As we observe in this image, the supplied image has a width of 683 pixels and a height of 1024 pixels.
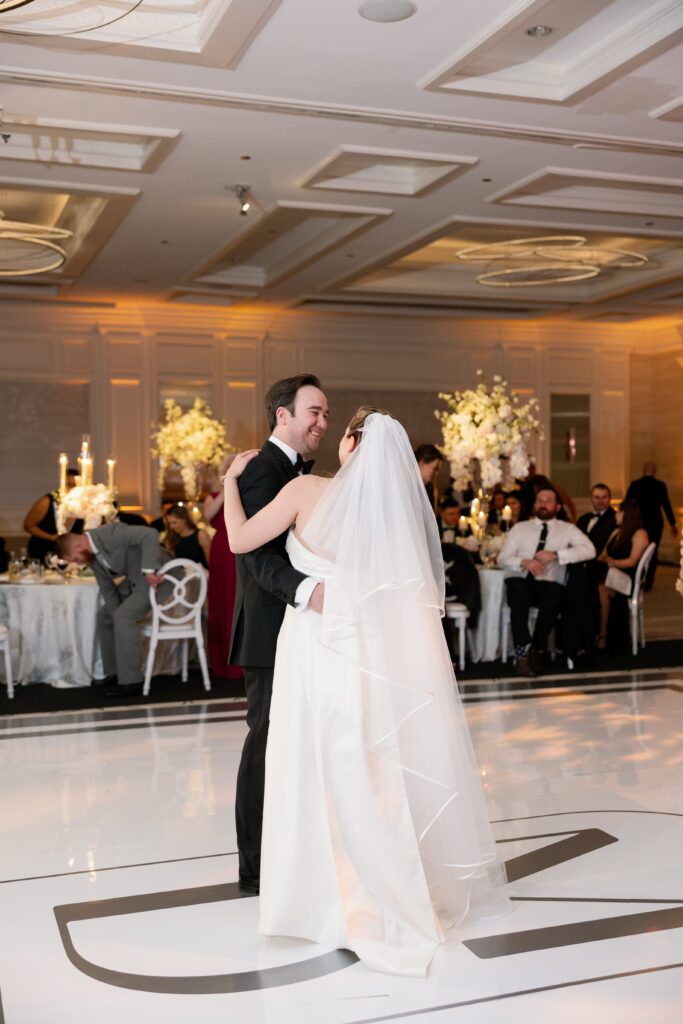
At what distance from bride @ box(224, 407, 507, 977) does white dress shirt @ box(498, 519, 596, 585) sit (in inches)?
200

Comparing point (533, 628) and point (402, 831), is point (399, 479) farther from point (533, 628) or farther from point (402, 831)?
point (533, 628)

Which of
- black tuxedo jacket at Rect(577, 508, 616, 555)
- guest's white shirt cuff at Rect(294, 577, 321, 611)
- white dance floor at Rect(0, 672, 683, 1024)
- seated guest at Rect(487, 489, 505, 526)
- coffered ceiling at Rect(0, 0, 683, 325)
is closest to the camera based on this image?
white dance floor at Rect(0, 672, 683, 1024)

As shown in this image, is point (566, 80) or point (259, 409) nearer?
point (566, 80)

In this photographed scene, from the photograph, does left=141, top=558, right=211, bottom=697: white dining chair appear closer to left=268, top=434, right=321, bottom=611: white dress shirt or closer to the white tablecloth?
the white tablecloth

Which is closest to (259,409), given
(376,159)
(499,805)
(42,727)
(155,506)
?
(155,506)

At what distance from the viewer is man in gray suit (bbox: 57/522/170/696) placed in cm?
756

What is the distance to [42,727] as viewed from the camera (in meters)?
6.63

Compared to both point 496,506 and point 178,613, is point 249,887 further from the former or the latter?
point 496,506

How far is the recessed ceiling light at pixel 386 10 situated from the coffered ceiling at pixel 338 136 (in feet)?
0.20

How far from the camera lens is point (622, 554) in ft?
30.0

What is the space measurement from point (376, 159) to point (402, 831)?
605 cm

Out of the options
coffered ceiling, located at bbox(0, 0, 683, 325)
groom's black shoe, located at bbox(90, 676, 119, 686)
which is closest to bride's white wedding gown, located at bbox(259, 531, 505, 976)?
coffered ceiling, located at bbox(0, 0, 683, 325)

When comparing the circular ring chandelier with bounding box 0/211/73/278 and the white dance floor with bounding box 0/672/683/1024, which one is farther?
the circular ring chandelier with bounding box 0/211/73/278

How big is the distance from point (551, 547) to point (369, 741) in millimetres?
5380
